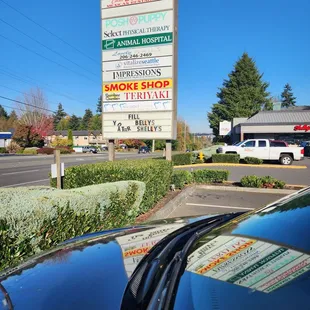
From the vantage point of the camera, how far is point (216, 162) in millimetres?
20875

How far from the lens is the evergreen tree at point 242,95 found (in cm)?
5978

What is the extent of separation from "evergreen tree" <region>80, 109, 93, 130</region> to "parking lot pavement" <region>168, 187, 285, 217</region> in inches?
4710

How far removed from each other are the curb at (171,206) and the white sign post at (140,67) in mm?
1727

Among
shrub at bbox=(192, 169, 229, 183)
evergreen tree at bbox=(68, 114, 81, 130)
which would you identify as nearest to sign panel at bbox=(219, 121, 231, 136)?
shrub at bbox=(192, 169, 229, 183)

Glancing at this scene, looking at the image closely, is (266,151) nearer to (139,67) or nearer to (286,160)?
(286,160)

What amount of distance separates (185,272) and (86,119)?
135 meters

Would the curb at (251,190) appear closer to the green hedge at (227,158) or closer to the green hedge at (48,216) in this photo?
the green hedge at (48,216)

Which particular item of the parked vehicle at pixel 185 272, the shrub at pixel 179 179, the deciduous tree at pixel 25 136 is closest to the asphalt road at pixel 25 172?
the shrub at pixel 179 179

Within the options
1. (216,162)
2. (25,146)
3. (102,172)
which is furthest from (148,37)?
(25,146)

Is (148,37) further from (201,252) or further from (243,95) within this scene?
(243,95)

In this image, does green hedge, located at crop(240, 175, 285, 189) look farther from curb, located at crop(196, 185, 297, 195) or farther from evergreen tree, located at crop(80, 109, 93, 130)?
evergreen tree, located at crop(80, 109, 93, 130)

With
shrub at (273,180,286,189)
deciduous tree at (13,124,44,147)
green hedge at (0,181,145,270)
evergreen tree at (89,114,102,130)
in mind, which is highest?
evergreen tree at (89,114,102,130)

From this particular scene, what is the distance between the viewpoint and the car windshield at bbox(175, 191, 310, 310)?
3.89ft

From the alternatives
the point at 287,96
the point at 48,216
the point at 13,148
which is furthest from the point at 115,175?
the point at 287,96
